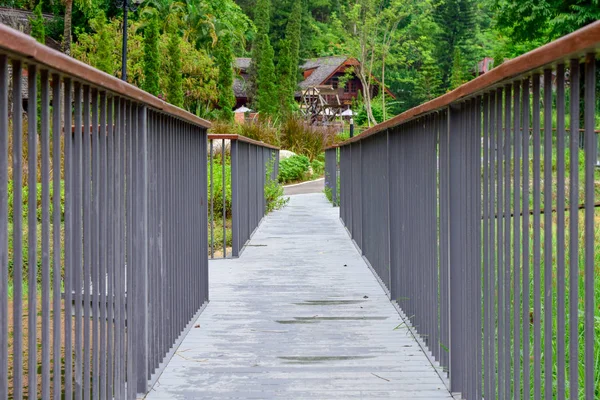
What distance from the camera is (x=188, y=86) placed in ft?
150

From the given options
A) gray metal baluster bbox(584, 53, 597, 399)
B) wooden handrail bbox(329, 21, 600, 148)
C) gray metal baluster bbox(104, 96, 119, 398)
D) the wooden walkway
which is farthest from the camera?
the wooden walkway

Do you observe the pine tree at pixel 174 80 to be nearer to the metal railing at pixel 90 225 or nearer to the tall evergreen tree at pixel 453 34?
the tall evergreen tree at pixel 453 34

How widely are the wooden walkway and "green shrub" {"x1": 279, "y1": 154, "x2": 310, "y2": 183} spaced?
20.3 metres

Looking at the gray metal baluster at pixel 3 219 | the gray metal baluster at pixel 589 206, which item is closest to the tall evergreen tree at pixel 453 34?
the gray metal baluster at pixel 589 206

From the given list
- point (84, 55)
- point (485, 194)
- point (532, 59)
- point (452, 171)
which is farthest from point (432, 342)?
point (84, 55)

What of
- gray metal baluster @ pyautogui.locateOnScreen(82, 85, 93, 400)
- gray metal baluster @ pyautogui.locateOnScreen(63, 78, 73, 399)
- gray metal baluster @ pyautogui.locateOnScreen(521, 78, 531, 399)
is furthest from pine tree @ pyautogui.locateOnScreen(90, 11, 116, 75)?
gray metal baluster @ pyautogui.locateOnScreen(521, 78, 531, 399)

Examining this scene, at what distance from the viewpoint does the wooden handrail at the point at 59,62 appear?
2.24 meters

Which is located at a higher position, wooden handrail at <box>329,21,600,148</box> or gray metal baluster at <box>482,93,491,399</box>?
wooden handrail at <box>329,21,600,148</box>

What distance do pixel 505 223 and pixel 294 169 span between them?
89.1 feet

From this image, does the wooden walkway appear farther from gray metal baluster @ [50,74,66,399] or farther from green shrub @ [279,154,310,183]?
green shrub @ [279,154,310,183]

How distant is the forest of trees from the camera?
Result: 36938 millimetres

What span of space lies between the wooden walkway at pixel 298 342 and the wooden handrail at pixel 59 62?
5.19ft

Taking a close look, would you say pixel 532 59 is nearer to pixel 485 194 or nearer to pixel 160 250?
pixel 485 194

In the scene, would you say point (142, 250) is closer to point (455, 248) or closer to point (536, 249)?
point (455, 248)
